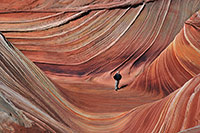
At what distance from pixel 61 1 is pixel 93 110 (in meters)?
2.74

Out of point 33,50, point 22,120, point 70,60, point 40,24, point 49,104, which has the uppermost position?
point 40,24

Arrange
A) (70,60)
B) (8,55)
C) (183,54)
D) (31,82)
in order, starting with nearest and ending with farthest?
(31,82) → (8,55) → (183,54) → (70,60)

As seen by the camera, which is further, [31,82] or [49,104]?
[31,82]

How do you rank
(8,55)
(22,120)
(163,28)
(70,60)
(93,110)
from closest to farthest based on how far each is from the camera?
(22,120)
(8,55)
(93,110)
(70,60)
(163,28)

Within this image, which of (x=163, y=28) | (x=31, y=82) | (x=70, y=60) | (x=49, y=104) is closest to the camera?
(x=49, y=104)

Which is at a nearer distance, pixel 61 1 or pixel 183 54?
pixel 183 54

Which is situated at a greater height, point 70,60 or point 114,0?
point 114,0

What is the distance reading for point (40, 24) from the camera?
4.89 metres

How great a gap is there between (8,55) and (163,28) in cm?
357

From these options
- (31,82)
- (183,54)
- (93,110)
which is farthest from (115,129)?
(183,54)

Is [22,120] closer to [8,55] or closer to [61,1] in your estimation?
[8,55]

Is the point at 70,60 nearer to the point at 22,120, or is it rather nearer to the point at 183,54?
the point at 183,54

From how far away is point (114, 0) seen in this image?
15.9ft

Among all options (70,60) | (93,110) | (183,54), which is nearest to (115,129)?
(93,110)
